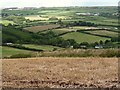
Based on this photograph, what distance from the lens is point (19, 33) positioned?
5109cm

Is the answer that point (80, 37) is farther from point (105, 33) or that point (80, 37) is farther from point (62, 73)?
point (62, 73)

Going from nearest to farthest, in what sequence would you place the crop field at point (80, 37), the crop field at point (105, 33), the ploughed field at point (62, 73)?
the ploughed field at point (62, 73) < the crop field at point (80, 37) < the crop field at point (105, 33)

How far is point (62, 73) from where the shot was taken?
34.7 ft

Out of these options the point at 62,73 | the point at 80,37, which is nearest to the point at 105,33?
the point at 80,37

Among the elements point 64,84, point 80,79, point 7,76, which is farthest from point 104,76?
point 7,76

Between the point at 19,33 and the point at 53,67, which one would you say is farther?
the point at 19,33

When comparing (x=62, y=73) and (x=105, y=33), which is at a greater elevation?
(x=62, y=73)

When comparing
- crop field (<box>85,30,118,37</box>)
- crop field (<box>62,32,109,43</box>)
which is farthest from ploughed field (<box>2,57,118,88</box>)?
crop field (<box>85,30,118,37</box>)

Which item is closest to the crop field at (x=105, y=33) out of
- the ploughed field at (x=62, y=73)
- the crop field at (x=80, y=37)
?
the crop field at (x=80, y=37)

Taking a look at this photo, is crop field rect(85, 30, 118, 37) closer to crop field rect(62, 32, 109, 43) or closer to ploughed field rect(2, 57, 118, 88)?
crop field rect(62, 32, 109, 43)

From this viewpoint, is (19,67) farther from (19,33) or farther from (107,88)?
(19,33)

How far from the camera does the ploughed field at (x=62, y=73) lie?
357 inches

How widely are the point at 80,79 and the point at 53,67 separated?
2.32 m

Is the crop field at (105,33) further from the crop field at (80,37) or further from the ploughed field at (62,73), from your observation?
the ploughed field at (62,73)
